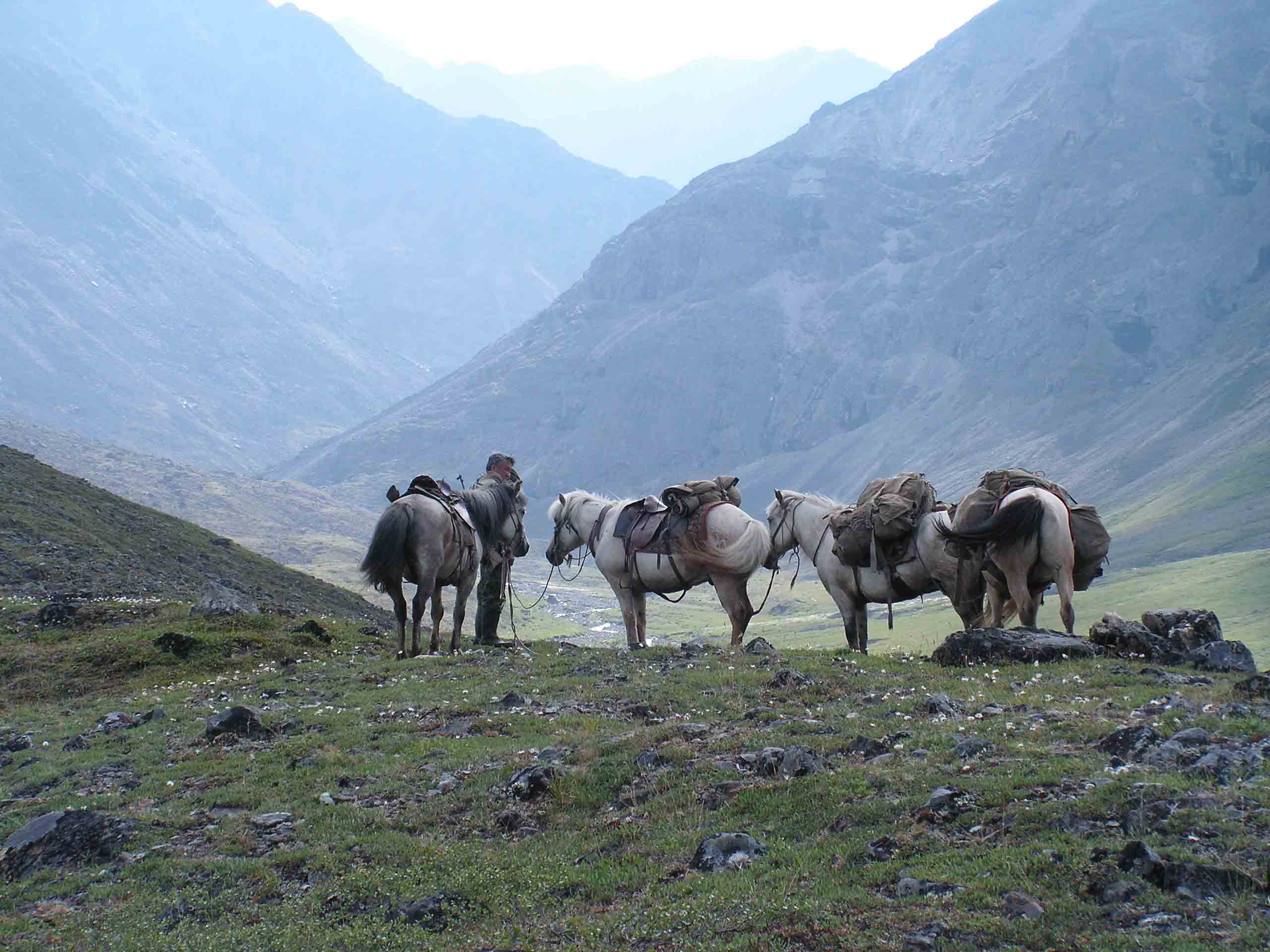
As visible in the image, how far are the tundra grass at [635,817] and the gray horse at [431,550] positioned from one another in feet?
11.9

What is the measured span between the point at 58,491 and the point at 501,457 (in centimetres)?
2952

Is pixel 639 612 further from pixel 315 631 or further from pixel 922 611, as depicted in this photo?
pixel 922 611

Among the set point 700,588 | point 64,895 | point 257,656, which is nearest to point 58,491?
point 257,656

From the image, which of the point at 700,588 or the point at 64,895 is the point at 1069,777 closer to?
the point at 64,895

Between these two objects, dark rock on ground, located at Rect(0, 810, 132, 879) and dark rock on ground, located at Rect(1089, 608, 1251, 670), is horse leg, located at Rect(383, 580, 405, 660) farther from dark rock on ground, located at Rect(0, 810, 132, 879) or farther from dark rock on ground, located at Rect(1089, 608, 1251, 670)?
dark rock on ground, located at Rect(1089, 608, 1251, 670)

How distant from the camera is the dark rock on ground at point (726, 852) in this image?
33.6 ft

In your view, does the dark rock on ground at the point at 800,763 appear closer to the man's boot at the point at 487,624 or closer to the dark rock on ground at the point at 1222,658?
the dark rock on ground at the point at 1222,658

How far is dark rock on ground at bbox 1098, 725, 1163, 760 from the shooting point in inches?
448

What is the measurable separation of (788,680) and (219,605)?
15.5 meters

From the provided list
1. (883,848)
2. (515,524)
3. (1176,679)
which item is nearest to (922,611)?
(515,524)

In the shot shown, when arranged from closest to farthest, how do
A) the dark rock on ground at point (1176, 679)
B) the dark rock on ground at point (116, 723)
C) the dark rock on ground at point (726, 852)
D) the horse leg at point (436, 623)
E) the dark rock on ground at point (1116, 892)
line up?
the dark rock on ground at point (1116, 892) < the dark rock on ground at point (726, 852) < the dark rock on ground at point (1176, 679) < the dark rock on ground at point (116, 723) < the horse leg at point (436, 623)

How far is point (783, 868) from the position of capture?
996cm

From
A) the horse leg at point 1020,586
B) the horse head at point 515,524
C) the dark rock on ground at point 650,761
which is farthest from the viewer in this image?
the horse head at point 515,524

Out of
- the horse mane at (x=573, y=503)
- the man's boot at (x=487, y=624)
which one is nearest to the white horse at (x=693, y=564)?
the horse mane at (x=573, y=503)
